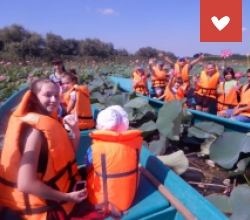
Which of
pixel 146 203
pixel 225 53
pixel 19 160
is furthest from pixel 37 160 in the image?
pixel 225 53

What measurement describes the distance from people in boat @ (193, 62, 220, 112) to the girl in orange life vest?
5552 mm

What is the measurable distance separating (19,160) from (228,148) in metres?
2.32

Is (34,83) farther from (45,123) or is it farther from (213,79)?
(213,79)

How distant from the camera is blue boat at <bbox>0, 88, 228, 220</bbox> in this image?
1.92 meters

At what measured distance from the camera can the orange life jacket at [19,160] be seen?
1675 millimetres

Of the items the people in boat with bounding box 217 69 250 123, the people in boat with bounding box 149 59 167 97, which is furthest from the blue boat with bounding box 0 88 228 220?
the people in boat with bounding box 149 59 167 97

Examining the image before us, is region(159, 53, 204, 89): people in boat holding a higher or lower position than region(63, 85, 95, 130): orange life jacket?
higher

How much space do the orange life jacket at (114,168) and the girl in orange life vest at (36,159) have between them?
0.60ft

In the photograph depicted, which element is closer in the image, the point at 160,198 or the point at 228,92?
the point at 160,198

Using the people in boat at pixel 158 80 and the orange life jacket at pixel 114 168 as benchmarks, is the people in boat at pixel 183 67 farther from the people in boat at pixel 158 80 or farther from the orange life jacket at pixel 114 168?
the orange life jacket at pixel 114 168

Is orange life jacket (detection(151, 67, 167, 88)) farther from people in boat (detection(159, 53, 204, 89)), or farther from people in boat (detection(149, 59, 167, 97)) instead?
people in boat (detection(159, 53, 204, 89))

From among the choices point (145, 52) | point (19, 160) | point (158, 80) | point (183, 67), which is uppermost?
point (145, 52)

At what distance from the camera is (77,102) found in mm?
4105

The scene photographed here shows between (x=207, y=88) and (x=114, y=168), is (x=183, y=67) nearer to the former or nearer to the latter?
(x=207, y=88)
